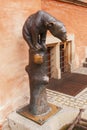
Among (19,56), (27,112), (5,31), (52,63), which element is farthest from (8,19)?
(52,63)

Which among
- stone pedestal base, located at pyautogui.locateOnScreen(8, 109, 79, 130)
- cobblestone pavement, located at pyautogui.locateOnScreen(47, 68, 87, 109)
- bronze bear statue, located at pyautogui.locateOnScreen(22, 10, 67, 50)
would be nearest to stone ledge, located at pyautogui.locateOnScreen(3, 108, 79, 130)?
stone pedestal base, located at pyautogui.locateOnScreen(8, 109, 79, 130)

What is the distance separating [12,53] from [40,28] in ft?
2.83

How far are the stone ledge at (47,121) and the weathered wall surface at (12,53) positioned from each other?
1.03 ft

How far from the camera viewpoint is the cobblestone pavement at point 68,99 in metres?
4.31

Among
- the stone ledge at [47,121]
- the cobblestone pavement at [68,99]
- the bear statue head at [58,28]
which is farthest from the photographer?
the cobblestone pavement at [68,99]

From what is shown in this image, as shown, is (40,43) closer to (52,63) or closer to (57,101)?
(57,101)

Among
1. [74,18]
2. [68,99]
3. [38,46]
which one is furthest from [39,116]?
[74,18]

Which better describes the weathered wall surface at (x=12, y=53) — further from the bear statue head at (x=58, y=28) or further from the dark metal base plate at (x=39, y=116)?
the bear statue head at (x=58, y=28)

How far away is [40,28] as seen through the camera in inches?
115

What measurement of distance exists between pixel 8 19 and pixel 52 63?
3291 millimetres

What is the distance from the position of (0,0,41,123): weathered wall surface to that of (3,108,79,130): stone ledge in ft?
1.03

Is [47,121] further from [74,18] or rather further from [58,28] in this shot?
[74,18]

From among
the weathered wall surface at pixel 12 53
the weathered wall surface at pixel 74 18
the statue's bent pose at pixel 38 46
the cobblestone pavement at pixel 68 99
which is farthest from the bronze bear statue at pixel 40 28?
the weathered wall surface at pixel 74 18

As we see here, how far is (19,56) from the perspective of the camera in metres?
3.66
